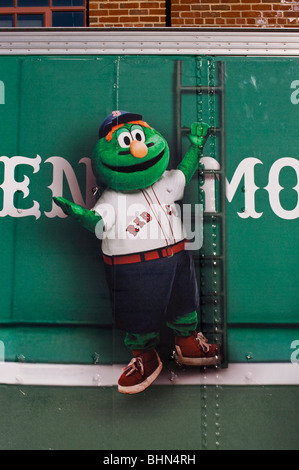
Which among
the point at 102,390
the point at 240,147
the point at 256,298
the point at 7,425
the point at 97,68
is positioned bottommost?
the point at 7,425

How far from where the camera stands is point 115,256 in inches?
91.0

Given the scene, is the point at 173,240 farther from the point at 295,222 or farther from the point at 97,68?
the point at 97,68

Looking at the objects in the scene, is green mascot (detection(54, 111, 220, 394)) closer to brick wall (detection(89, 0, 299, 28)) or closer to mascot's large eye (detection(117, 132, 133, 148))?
mascot's large eye (detection(117, 132, 133, 148))

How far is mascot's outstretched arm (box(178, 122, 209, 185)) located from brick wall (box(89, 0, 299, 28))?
82.3 inches

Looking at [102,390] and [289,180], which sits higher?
[289,180]

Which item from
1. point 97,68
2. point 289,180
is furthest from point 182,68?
point 289,180

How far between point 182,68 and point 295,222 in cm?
103

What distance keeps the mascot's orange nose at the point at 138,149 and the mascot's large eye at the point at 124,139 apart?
0.03 m

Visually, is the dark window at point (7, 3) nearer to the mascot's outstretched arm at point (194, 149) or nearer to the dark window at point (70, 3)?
the dark window at point (70, 3)

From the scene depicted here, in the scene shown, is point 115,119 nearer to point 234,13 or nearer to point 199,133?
point 199,133

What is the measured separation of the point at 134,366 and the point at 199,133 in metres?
1.28

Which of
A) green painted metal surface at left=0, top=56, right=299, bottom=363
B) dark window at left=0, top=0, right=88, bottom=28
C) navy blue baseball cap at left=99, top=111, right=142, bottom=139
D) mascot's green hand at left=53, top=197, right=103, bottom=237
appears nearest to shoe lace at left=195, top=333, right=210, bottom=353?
green painted metal surface at left=0, top=56, right=299, bottom=363

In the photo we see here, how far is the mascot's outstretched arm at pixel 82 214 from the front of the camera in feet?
7.56

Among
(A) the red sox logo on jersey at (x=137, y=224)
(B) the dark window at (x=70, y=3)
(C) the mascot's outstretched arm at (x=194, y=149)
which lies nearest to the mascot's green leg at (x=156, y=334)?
(A) the red sox logo on jersey at (x=137, y=224)
